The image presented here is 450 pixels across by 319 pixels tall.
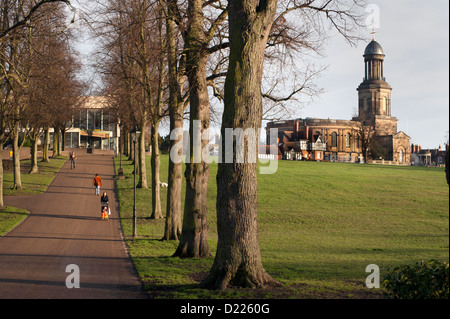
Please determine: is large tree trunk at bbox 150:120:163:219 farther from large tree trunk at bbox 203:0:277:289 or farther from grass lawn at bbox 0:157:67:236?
large tree trunk at bbox 203:0:277:289

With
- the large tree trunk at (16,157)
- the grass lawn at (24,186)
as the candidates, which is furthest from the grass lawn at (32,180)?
the large tree trunk at (16,157)

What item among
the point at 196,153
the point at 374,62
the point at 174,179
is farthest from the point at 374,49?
the point at 196,153

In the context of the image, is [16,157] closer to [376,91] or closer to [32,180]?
[32,180]

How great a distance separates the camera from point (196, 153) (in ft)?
52.4

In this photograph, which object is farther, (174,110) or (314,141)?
(314,141)

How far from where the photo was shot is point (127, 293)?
1059 cm

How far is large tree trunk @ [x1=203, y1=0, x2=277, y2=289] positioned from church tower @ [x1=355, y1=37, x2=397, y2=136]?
13627 centimetres

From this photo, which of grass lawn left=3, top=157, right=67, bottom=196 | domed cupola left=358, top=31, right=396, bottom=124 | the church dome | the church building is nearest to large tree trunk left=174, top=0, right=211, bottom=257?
grass lawn left=3, top=157, right=67, bottom=196

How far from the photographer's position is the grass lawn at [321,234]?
1131cm

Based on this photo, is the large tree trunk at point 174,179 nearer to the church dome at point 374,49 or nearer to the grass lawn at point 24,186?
the grass lawn at point 24,186

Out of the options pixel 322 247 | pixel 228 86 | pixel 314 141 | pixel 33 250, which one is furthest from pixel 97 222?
pixel 314 141

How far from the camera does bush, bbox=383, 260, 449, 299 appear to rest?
702 centimetres
